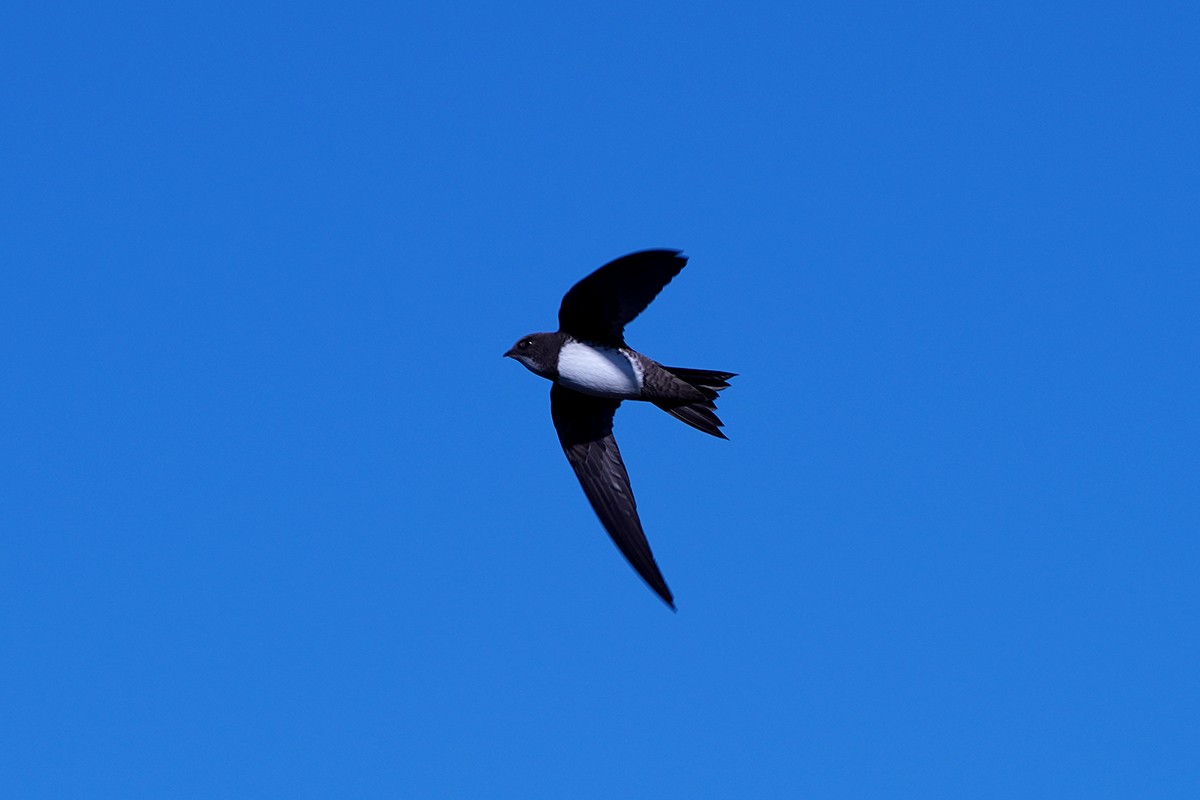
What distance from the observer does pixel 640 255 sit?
10891 millimetres

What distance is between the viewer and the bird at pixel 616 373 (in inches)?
453

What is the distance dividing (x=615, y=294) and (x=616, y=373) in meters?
0.93

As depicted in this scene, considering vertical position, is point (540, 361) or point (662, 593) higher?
point (540, 361)

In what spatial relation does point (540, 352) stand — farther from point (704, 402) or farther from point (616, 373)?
point (704, 402)

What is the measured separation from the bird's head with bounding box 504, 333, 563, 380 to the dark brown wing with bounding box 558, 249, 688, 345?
0.16m

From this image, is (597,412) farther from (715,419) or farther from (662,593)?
(662,593)

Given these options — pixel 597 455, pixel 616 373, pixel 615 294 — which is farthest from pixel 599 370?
pixel 597 455

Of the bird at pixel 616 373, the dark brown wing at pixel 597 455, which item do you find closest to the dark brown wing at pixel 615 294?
the bird at pixel 616 373

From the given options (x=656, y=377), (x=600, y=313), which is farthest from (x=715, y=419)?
(x=600, y=313)

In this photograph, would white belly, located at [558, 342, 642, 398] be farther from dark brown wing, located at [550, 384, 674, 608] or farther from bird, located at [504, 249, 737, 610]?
dark brown wing, located at [550, 384, 674, 608]

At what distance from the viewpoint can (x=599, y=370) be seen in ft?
40.2

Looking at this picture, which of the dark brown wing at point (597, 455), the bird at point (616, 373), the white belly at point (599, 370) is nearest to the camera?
the bird at point (616, 373)

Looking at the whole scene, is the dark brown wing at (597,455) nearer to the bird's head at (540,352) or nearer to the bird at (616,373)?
the bird at (616,373)

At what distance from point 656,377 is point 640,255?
1643 millimetres
